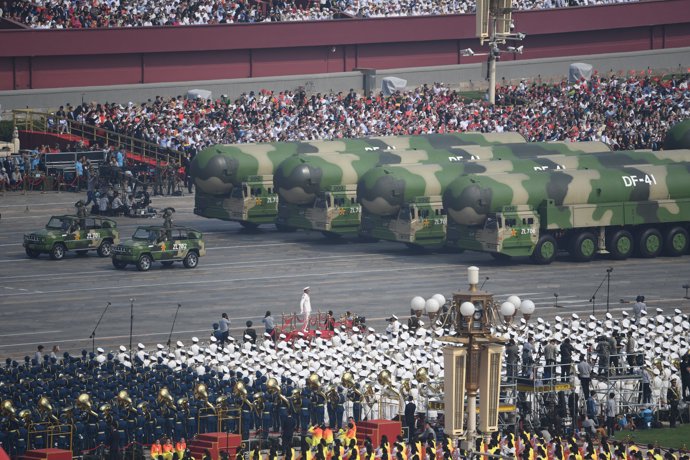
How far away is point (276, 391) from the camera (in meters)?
32.9

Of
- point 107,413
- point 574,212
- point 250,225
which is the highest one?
point 574,212

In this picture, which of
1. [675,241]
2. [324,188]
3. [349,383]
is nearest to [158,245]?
[324,188]

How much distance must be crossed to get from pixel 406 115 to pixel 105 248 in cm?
2156

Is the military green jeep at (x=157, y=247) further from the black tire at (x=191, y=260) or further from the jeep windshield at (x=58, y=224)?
the jeep windshield at (x=58, y=224)

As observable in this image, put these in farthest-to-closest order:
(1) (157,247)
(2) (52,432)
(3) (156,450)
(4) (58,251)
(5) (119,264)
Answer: (4) (58,251), (5) (119,264), (1) (157,247), (2) (52,432), (3) (156,450)

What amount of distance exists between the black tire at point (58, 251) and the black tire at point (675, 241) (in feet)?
60.6

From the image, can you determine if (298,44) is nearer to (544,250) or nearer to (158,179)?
(158,179)

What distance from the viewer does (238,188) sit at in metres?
56.3

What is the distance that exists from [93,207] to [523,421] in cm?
2921

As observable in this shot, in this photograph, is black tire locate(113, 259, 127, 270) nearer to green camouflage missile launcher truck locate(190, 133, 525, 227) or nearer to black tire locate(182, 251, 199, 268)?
black tire locate(182, 251, 199, 268)

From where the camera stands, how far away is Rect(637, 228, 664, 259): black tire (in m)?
53.5

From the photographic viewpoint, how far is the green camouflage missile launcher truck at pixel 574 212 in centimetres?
5056

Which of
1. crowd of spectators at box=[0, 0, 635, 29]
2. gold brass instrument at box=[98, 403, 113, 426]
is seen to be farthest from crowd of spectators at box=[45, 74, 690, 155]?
gold brass instrument at box=[98, 403, 113, 426]

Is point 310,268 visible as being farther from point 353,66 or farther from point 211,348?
point 353,66
